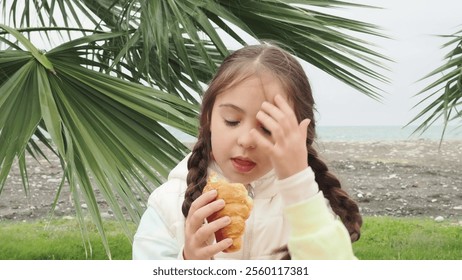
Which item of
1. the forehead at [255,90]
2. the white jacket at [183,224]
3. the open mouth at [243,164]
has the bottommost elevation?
the white jacket at [183,224]

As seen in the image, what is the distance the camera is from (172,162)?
1342 millimetres

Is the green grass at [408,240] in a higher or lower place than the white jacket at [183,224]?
lower

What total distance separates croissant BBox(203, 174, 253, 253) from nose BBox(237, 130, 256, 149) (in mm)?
43

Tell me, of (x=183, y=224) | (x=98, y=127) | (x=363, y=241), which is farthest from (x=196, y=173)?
(x=363, y=241)

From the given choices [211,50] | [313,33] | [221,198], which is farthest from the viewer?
[211,50]

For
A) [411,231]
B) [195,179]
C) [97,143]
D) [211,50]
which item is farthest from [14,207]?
[195,179]

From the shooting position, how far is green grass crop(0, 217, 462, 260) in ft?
11.1

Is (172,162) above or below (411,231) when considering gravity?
above

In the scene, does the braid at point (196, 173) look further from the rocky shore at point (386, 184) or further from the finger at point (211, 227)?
the rocky shore at point (386, 184)

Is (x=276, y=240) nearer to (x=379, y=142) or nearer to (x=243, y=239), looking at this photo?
(x=243, y=239)

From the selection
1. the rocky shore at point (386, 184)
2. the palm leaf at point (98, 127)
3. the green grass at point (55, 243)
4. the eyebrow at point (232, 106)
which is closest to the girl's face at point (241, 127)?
the eyebrow at point (232, 106)

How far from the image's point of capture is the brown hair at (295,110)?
0.78m

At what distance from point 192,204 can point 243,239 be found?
4.1 inches

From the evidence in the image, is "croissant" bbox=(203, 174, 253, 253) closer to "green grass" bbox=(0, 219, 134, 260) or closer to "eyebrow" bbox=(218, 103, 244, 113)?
"eyebrow" bbox=(218, 103, 244, 113)
